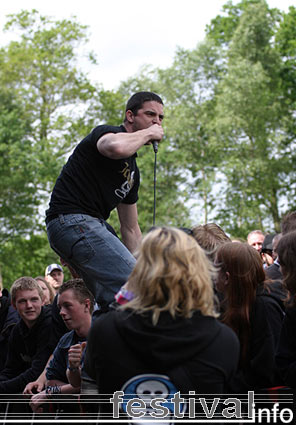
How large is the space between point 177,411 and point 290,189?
29.4 metres

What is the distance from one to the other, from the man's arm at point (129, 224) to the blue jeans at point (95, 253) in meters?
0.74

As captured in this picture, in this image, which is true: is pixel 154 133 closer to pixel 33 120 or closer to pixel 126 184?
pixel 126 184

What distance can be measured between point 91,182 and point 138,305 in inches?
55.8

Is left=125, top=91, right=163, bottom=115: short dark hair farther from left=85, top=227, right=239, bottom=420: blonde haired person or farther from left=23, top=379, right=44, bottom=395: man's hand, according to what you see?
left=23, top=379, right=44, bottom=395: man's hand

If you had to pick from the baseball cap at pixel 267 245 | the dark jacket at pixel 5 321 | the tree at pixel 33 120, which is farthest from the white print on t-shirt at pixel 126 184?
the tree at pixel 33 120

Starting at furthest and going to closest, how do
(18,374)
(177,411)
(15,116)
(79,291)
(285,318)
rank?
(15,116)
(18,374)
(79,291)
(285,318)
(177,411)

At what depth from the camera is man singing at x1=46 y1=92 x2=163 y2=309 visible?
151 inches

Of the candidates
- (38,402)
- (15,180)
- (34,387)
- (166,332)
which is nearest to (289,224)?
(38,402)

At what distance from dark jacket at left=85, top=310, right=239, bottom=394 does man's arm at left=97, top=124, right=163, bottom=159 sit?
1231mm

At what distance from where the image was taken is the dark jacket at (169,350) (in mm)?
2781

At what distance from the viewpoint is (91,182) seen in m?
4.12

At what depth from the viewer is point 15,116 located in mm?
27984

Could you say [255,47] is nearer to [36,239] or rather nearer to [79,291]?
[36,239]

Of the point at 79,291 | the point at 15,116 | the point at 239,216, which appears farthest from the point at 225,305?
the point at 239,216
